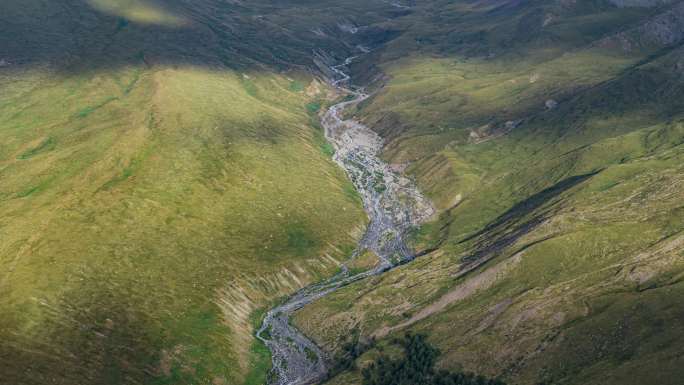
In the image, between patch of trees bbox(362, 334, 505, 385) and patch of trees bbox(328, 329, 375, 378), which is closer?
patch of trees bbox(362, 334, 505, 385)

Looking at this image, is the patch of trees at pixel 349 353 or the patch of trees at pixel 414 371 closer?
the patch of trees at pixel 414 371

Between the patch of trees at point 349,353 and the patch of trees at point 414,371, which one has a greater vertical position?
the patch of trees at point 414,371

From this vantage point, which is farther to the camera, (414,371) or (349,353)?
(349,353)

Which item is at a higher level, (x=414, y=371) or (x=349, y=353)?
(x=414, y=371)

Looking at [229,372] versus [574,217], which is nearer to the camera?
[229,372]

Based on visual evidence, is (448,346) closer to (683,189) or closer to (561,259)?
(561,259)

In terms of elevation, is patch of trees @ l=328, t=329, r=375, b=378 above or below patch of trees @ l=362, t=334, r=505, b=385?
below

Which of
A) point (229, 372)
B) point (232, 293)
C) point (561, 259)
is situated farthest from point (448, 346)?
point (232, 293)

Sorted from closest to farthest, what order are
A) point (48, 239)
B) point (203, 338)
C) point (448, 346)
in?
point (448, 346) → point (203, 338) → point (48, 239)
